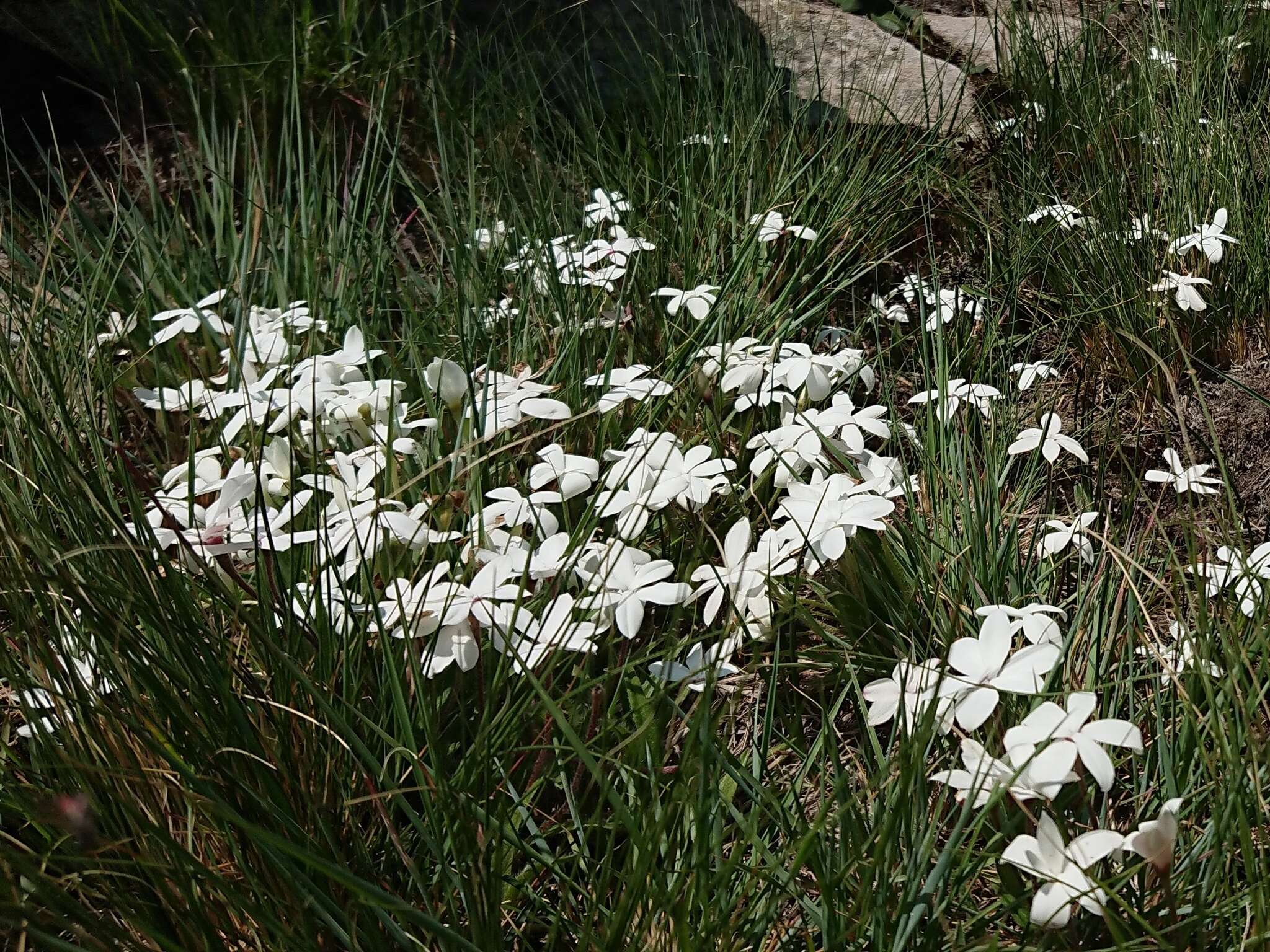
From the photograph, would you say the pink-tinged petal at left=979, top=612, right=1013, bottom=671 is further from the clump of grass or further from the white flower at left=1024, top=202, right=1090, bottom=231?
A: the white flower at left=1024, top=202, right=1090, bottom=231

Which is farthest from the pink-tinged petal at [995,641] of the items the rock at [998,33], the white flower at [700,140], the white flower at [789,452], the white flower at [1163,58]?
the white flower at [1163,58]

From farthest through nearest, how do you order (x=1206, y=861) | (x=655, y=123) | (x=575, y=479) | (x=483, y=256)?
(x=655, y=123)
(x=483, y=256)
(x=575, y=479)
(x=1206, y=861)

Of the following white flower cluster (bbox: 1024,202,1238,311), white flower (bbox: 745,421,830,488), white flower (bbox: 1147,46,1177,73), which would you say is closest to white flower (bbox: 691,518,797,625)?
white flower (bbox: 745,421,830,488)

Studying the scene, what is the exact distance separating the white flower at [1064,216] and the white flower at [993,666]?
4.31 ft

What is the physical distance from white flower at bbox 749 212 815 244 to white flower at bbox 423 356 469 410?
76 cm

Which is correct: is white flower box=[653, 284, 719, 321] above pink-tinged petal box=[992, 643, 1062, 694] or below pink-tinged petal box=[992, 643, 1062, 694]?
above

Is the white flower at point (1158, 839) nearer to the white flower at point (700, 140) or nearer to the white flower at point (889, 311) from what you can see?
the white flower at point (889, 311)

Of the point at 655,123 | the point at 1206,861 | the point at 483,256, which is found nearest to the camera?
the point at 1206,861

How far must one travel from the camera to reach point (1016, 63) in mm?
2809

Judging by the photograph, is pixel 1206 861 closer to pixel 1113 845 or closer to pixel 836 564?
pixel 1113 845

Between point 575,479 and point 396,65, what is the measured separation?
1662 mm

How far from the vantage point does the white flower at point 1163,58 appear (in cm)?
258

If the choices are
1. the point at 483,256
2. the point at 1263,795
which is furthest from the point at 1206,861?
the point at 483,256

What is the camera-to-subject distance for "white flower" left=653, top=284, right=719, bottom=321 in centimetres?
177
